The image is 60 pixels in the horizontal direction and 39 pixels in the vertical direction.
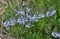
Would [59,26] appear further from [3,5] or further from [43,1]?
[3,5]

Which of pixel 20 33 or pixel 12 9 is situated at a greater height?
pixel 12 9

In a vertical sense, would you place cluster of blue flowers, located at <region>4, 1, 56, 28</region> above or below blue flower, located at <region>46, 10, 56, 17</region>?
below

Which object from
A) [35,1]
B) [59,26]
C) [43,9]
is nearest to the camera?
[59,26]

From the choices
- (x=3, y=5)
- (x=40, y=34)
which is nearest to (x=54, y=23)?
(x=40, y=34)

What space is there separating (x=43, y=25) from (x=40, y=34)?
0.30 feet

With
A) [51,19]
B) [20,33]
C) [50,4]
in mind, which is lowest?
[20,33]

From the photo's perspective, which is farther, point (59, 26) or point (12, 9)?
point (12, 9)

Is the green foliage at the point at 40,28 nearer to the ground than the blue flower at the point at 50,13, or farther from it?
nearer to the ground

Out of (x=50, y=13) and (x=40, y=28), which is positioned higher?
(x=50, y=13)

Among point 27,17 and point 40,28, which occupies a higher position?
point 27,17

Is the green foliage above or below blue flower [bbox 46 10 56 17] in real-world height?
below

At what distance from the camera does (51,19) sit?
187cm

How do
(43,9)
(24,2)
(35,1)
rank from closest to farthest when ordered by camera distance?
(43,9)
(35,1)
(24,2)

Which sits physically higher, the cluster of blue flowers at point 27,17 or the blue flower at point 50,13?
the blue flower at point 50,13
